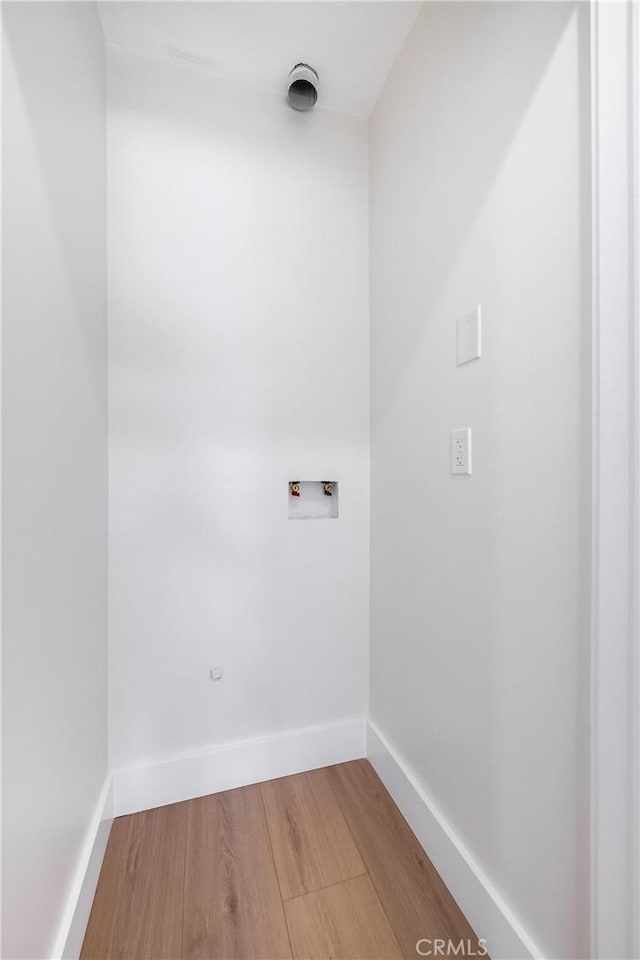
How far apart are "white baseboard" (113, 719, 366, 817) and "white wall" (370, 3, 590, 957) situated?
30 cm

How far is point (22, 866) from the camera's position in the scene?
2.22ft

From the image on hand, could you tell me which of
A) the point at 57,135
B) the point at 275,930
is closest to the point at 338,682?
the point at 275,930

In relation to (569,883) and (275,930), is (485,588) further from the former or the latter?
(275,930)

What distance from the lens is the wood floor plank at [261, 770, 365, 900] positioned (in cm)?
114

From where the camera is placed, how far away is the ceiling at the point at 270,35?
126cm

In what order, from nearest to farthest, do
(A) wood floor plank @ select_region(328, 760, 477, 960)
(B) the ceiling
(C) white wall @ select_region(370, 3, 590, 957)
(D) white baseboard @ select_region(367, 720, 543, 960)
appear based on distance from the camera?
(C) white wall @ select_region(370, 3, 590, 957)
(D) white baseboard @ select_region(367, 720, 543, 960)
(A) wood floor plank @ select_region(328, 760, 477, 960)
(B) the ceiling

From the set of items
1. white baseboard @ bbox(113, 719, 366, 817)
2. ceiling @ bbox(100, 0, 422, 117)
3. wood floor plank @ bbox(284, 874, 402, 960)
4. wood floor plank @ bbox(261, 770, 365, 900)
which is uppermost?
ceiling @ bbox(100, 0, 422, 117)

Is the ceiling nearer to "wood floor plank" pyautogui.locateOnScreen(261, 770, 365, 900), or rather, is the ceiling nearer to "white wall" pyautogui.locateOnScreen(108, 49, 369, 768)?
"white wall" pyautogui.locateOnScreen(108, 49, 369, 768)

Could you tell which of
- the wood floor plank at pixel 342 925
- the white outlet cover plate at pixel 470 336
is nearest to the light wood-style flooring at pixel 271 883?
the wood floor plank at pixel 342 925

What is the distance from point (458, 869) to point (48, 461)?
1.45 meters

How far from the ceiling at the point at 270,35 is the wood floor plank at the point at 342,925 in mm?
2633

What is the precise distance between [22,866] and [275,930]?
703mm

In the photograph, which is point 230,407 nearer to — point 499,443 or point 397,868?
point 499,443

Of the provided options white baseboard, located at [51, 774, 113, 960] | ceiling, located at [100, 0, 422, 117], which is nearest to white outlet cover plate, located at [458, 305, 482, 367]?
ceiling, located at [100, 0, 422, 117]
